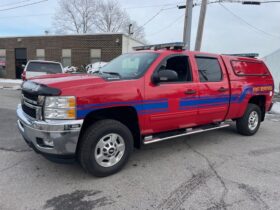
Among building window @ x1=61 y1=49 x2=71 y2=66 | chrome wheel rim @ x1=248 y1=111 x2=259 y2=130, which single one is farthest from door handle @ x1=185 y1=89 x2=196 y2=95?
building window @ x1=61 y1=49 x2=71 y2=66

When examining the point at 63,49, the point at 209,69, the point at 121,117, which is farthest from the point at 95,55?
the point at 121,117

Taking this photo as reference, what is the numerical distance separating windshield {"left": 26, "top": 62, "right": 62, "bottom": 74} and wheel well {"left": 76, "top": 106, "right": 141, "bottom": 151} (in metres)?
8.32

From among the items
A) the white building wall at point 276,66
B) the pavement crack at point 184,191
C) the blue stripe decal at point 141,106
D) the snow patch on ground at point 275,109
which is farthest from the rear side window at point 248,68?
the white building wall at point 276,66

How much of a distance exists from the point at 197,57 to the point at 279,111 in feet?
22.0

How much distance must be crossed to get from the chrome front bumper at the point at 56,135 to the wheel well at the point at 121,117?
0.24 m

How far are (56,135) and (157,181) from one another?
5.05 ft

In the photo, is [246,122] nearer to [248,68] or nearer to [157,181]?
[248,68]

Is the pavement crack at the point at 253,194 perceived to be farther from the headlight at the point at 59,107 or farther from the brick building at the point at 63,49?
the brick building at the point at 63,49

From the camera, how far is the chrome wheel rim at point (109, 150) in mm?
3391

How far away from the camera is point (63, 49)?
67.2ft

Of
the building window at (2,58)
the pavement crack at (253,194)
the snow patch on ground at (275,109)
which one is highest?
the building window at (2,58)

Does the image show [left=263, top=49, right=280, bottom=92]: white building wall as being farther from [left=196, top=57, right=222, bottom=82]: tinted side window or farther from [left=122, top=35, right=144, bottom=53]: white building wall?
[left=196, top=57, right=222, bottom=82]: tinted side window

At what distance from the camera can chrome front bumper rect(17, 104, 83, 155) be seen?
299 cm

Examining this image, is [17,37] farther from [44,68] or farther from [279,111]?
[279,111]
